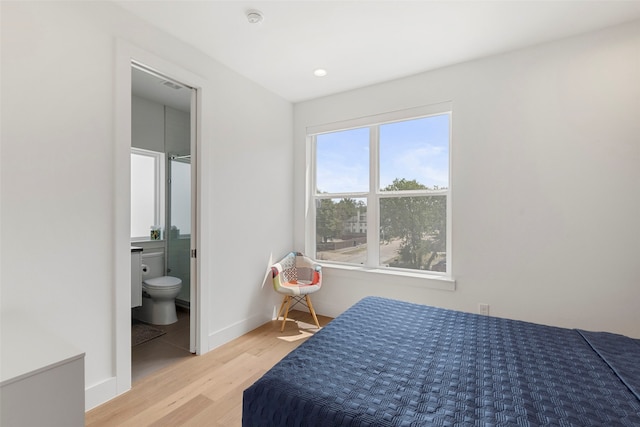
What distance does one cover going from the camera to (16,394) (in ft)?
3.30

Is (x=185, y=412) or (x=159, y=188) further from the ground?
(x=159, y=188)

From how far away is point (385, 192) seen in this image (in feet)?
10.9

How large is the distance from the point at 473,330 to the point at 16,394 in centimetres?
203

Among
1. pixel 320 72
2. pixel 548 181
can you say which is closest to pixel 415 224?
pixel 548 181

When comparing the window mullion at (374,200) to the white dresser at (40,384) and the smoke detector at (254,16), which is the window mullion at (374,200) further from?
the white dresser at (40,384)

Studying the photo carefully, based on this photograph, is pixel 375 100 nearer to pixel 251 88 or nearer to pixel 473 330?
pixel 251 88

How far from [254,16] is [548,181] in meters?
2.62

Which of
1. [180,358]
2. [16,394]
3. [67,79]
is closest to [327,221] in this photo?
[180,358]

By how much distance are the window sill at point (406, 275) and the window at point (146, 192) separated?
2.35 metres

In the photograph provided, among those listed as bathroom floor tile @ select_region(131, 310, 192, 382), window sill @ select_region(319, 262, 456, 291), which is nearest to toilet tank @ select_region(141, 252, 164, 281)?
bathroom floor tile @ select_region(131, 310, 192, 382)

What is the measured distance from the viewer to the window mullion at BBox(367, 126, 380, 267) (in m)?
3.35

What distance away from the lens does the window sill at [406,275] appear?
9.23ft

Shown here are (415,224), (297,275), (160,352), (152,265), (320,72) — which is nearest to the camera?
Result: (160,352)

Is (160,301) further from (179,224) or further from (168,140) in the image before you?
(168,140)
